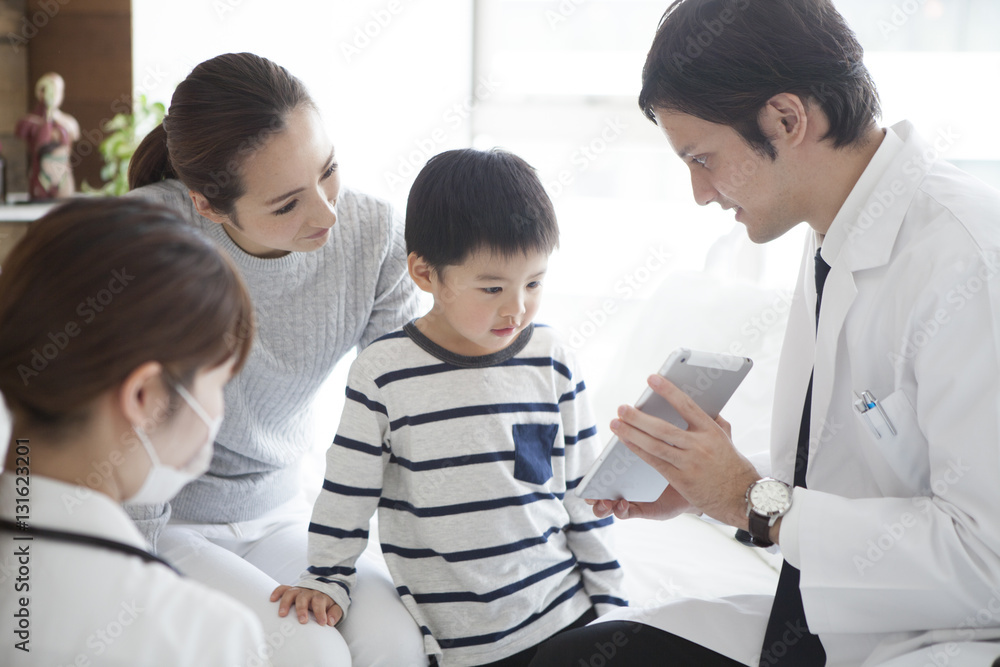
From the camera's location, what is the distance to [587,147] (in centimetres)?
308

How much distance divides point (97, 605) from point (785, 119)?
102 centimetres

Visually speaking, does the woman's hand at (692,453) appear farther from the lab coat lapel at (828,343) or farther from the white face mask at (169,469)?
the white face mask at (169,469)

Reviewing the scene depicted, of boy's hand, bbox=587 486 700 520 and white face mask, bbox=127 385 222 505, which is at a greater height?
white face mask, bbox=127 385 222 505

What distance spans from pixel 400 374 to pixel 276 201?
1.16 ft

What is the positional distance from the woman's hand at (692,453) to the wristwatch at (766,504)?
2 cm

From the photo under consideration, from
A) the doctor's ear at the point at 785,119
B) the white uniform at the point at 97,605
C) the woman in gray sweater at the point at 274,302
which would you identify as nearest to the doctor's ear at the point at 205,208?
the woman in gray sweater at the point at 274,302

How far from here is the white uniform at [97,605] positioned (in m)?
0.69

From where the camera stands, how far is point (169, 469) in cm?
81

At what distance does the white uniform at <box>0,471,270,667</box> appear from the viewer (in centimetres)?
69

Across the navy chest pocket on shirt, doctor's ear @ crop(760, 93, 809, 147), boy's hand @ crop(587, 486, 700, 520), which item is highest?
doctor's ear @ crop(760, 93, 809, 147)

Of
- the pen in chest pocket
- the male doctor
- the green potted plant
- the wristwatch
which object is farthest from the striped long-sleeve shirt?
the green potted plant

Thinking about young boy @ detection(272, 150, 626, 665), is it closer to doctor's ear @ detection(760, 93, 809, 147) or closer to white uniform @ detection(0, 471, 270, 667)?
doctor's ear @ detection(760, 93, 809, 147)

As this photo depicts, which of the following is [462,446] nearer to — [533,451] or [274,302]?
[533,451]

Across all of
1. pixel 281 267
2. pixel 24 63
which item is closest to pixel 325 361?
pixel 281 267
